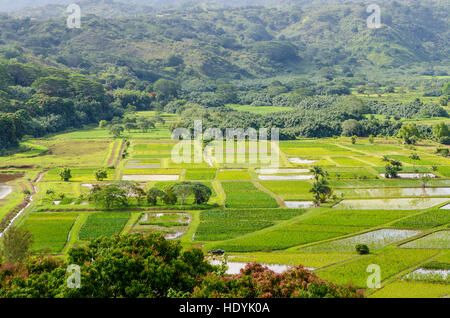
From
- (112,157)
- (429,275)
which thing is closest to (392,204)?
(429,275)

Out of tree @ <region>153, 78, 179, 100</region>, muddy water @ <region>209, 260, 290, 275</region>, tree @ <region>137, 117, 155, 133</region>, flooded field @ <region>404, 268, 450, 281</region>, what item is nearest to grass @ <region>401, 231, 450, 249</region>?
flooded field @ <region>404, 268, 450, 281</region>

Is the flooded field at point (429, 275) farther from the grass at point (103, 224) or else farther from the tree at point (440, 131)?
the tree at point (440, 131)

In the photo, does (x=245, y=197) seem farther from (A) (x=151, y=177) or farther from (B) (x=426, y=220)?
(B) (x=426, y=220)

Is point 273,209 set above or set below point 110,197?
below

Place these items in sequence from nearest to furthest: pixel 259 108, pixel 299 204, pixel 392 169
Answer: pixel 299 204 < pixel 392 169 < pixel 259 108

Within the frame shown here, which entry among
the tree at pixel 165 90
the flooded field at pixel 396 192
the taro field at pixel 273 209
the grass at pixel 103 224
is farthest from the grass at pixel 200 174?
the tree at pixel 165 90
